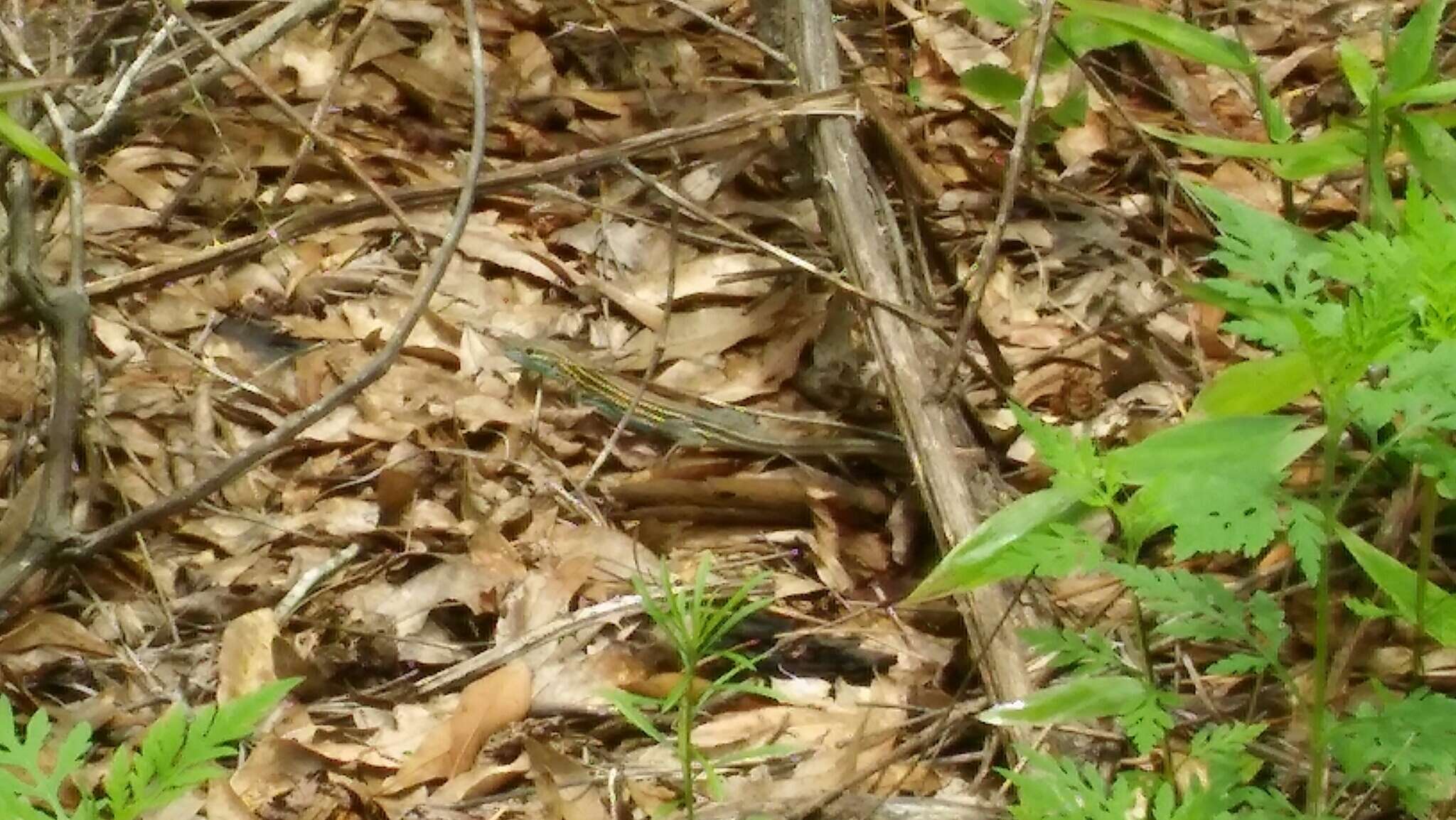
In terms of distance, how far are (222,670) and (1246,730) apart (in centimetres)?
122

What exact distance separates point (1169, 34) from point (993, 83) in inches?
18.0

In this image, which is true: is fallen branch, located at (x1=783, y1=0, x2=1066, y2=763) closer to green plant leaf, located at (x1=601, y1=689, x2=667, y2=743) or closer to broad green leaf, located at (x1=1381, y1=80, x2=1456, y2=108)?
green plant leaf, located at (x1=601, y1=689, x2=667, y2=743)

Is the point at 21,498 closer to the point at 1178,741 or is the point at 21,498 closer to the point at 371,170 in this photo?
the point at 371,170

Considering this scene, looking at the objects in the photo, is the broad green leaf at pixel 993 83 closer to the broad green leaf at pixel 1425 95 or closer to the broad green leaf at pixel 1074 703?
the broad green leaf at pixel 1425 95

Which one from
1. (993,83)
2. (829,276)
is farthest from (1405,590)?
(993,83)

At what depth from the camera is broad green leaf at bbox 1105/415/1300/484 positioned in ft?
4.25

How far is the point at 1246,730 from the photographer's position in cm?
114

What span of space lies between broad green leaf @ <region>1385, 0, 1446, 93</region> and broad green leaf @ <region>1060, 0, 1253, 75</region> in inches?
7.5

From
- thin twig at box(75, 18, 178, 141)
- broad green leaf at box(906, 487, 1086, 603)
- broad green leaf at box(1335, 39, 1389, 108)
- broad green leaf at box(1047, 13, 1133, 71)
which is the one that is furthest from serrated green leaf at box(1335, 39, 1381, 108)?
thin twig at box(75, 18, 178, 141)

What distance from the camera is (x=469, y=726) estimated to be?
162cm

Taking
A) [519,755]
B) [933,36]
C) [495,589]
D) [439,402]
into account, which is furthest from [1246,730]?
[933,36]

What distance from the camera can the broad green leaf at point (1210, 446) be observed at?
1.30m

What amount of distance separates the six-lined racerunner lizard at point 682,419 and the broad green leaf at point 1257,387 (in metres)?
0.45

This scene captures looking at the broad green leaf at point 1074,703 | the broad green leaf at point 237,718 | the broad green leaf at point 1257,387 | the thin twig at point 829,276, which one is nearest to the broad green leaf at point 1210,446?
the broad green leaf at point 1257,387
